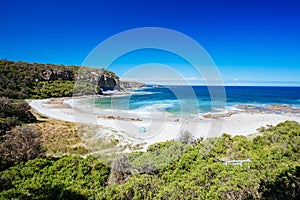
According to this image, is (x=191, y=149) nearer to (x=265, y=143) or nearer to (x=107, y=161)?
(x=107, y=161)

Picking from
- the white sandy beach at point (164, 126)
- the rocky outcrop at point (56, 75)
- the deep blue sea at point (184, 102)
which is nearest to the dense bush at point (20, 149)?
the white sandy beach at point (164, 126)

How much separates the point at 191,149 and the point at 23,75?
55.4 metres

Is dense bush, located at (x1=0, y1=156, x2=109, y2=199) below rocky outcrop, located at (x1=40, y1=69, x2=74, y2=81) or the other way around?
below

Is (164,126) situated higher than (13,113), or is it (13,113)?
(13,113)

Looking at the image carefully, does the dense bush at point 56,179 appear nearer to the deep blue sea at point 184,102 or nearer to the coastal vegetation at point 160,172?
the coastal vegetation at point 160,172

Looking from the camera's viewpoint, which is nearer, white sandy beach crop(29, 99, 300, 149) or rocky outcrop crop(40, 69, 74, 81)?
white sandy beach crop(29, 99, 300, 149)

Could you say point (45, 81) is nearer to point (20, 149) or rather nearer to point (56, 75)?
point (56, 75)

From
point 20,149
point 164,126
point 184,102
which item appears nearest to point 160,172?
point 20,149

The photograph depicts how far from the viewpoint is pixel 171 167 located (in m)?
5.91

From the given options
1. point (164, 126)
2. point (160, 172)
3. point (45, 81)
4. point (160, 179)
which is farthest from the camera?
point (45, 81)

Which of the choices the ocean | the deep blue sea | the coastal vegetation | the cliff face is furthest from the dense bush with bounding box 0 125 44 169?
the cliff face

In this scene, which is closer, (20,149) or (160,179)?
(160,179)

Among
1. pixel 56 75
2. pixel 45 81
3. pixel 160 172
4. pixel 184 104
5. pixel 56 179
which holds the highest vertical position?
pixel 56 75

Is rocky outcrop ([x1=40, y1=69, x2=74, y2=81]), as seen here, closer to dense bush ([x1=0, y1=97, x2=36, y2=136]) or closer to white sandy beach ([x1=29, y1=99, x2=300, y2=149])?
white sandy beach ([x1=29, y1=99, x2=300, y2=149])
